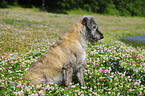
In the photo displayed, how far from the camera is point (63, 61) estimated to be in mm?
3945

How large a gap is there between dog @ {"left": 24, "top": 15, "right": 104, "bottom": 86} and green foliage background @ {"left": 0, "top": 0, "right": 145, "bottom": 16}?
34.7 meters

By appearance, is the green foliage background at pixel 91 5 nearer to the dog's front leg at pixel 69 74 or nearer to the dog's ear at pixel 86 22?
the dog's ear at pixel 86 22

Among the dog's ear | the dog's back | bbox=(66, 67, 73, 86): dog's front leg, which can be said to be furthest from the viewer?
the dog's ear

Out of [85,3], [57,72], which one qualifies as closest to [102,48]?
[57,72]

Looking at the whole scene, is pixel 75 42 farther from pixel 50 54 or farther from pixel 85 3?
pixel 85 3

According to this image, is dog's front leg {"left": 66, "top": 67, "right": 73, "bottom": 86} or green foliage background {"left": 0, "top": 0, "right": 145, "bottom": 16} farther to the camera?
green foliage background {"left": 0, "top": 0, "right": 145, "bottom": 16}

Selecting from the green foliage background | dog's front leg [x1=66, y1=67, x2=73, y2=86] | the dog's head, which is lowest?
dog's front leg [x1=66, y1=67, x2=73, y2=86]

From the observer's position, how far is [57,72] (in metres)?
3.93

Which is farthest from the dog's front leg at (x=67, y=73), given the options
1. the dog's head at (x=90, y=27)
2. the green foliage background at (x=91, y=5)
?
the green foliage background at (x=91, y=5)

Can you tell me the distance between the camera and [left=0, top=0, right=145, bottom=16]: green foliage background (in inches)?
1556

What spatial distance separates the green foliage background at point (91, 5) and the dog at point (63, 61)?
34.7 meters

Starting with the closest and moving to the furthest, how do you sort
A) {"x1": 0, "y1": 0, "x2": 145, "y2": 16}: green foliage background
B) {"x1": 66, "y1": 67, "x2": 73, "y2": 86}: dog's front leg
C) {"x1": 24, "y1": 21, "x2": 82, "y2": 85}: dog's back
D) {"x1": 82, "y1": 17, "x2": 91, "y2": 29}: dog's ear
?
1. {"x1": 24, "y1": 21, "x2": 82, "y2": 85}: dog's back
2. {"x1": 66, "y1": 67, "x2": 73, "y2": 86}: dog's front leg
3. {"x1": 82, "y1": 17, "x2": 91, "y2": 29}: dog's ear
4. {"x1": 0, "y1": 0, "x2": 145, "y2": 16}: green foliage background

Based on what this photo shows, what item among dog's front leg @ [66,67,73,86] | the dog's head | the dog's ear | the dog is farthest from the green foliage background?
dog's front leg @ [66,67,73,86]

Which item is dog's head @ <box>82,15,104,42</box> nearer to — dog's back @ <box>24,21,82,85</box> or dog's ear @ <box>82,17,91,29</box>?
dog's ear @ <box>82,17,91,29</box>
